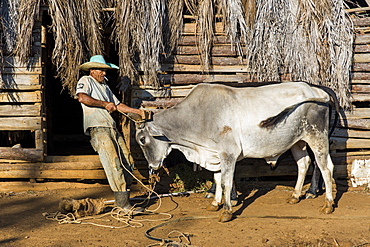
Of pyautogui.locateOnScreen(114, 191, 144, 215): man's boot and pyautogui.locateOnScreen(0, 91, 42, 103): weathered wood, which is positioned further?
pyautogui.locateOnScreen(0, 91, 42, 103): weathered wood

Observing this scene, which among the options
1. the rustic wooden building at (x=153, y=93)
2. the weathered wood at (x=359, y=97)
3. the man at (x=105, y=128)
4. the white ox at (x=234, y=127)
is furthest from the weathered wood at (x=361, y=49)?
the man at (x=105, y=128)

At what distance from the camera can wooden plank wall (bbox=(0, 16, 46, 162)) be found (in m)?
7.39

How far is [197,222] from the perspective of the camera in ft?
19.5

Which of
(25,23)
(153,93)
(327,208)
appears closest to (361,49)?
(327,208)

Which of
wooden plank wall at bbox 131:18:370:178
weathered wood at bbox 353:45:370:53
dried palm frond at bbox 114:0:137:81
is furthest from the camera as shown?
weathered wood at bbox 353:45:370:53

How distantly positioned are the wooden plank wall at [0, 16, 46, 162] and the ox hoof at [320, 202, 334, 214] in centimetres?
447

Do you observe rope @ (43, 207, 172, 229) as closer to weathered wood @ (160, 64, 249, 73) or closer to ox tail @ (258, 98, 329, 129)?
ox tail @ (258, 98, 329, 129)

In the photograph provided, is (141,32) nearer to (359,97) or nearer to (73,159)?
(73,159)

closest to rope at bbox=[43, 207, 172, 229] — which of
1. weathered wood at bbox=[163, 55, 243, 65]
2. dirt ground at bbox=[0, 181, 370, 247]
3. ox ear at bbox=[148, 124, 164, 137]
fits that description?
dirt ground at bbox=[0, 181, 370, 247]

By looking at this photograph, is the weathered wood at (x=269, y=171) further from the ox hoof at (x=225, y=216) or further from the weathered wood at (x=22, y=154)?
the weathered wood at (x=22, y=154)

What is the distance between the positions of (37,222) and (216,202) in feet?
8.01

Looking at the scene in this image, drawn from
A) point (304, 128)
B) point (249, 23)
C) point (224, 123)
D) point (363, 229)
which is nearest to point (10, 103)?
point (224, 123)

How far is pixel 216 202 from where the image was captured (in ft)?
21.5

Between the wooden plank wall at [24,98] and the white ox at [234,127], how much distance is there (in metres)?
2.11
